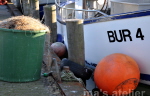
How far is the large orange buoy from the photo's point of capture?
17.9 feet

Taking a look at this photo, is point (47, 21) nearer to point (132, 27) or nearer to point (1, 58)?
point (132, 27)

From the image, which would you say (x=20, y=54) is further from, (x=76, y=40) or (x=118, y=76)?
(x=76, y=40)

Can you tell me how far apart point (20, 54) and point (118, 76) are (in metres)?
1.98

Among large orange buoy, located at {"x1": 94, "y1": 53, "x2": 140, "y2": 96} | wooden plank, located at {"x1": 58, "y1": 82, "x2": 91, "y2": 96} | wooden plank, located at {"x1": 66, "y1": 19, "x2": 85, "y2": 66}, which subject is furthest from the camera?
wooden plank, located at {"x1": 66, "y1": 19, "x2": 85, "y2": 66}

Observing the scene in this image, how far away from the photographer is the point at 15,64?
4.64 m

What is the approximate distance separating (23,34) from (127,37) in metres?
2.62

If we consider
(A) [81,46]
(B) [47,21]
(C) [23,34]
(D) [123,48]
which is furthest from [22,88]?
(B) [47,21]

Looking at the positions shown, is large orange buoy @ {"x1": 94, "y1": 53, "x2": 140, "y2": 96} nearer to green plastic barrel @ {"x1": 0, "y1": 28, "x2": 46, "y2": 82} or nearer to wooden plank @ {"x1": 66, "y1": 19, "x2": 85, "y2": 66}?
wooden plank @ {"x1": 66, "y1": 19, "x2": 85, "y2": 66}

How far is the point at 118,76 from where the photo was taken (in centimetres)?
543

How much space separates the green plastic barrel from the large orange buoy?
1453 millimetres

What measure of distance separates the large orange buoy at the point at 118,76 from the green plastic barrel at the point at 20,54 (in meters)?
1.45

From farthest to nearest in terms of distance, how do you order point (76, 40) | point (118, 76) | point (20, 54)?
point (76, 40), point (118, 76), point (20, 54)

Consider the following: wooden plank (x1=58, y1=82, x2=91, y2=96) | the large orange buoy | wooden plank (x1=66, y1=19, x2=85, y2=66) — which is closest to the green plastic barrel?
wooden plank (x1=58, y1=82, x2=91, y2=96)

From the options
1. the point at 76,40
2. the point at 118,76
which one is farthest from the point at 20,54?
the point at 76,40
